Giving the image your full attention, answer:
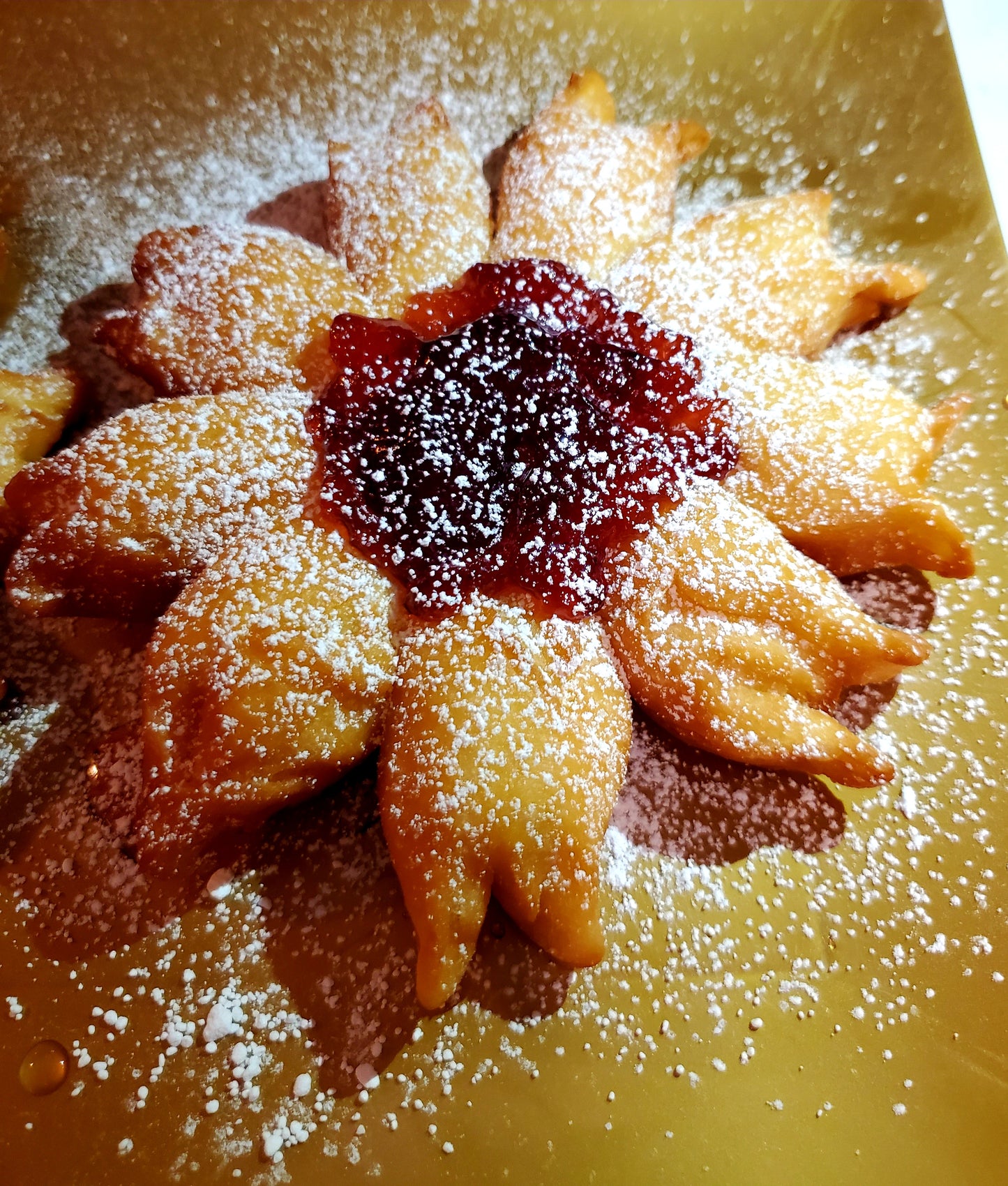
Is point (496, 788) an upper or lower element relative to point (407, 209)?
lower

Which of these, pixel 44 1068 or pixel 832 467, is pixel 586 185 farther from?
pixel 44 1068

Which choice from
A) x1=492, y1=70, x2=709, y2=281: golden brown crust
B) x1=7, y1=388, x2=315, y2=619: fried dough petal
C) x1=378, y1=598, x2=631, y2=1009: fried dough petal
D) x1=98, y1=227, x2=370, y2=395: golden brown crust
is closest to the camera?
x1=378, y1=598, x2=631, y2=1009: fried dough petal

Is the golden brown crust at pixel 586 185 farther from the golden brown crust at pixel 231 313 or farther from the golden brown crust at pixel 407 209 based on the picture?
the golden brown crust at pixel 231 313

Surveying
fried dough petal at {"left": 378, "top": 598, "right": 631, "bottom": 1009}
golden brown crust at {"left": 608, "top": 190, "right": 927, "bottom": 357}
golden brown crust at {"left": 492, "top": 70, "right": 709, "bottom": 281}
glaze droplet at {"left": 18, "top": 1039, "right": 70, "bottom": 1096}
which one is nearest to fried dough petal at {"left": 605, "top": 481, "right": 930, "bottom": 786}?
fried dough petal at {"left": 378, "top": 598, "right": 631, "bottom": 1009}

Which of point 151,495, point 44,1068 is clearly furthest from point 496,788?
point 44,1068

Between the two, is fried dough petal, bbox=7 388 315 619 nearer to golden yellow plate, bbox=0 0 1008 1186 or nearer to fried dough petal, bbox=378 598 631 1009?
golden yellow plate, bbox=0 0 1008 1186

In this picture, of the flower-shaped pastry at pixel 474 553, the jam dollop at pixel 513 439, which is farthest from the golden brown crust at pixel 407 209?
the jam dollop at pixel 513 439

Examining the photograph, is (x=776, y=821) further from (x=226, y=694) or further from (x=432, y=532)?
(x=226, y=694)

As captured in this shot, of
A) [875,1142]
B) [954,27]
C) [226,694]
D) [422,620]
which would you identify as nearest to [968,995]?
[875,1142]
